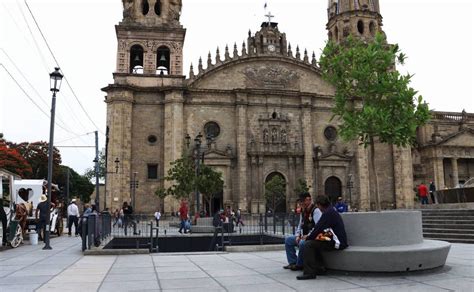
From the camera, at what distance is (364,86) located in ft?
32.3

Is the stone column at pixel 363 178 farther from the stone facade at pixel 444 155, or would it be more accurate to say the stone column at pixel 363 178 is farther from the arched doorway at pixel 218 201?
the arched doorway at pixel 218 201

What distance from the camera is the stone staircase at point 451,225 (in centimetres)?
1473

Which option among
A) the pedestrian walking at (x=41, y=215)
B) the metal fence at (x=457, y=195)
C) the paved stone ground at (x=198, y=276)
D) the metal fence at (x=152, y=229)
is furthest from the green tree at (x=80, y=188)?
the paved stone ground at (x=198, y=276)

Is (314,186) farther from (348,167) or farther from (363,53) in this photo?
(363,53)

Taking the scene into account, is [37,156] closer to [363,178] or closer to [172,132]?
[172,132]

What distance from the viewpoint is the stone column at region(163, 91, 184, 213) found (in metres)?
35.1

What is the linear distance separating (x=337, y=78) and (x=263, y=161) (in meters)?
28.4

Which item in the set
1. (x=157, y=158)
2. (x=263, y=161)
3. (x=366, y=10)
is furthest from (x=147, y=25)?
(x=366, y=10)

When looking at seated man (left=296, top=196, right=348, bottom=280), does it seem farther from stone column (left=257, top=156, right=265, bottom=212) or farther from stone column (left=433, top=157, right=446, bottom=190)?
stone column (left=433, top=157, right=446, bottom=190)

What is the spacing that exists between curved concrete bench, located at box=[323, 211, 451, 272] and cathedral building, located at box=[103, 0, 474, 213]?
1093 inches

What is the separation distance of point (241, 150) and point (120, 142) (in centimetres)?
1039

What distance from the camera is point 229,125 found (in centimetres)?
3859

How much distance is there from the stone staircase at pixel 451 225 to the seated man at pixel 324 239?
866cm

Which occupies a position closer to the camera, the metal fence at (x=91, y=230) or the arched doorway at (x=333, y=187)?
the metal fence at (x=91, y=230)
